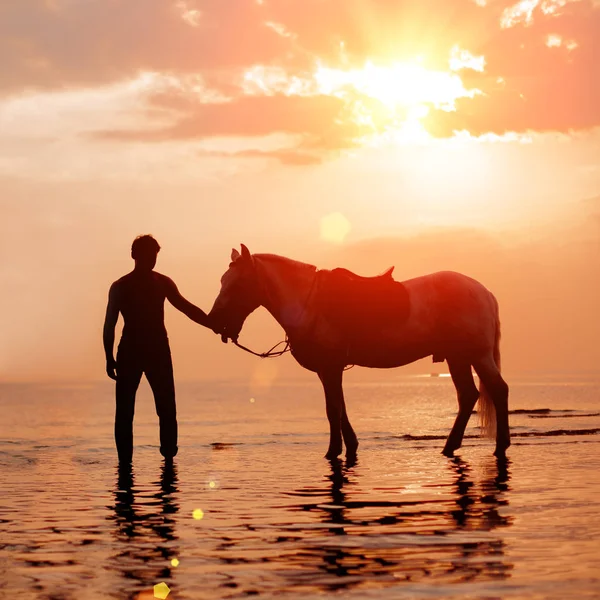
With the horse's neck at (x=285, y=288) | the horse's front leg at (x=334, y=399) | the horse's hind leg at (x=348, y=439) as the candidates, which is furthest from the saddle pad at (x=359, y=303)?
the horse's hind leg at (x=348, y=439)

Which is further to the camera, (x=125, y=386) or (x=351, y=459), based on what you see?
(x=351, y=459)

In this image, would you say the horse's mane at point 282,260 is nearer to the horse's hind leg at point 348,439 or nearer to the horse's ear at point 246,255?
the horse's ear at point 246,255

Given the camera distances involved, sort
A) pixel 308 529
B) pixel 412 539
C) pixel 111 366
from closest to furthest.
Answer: pixel 412 539, pixel 308 529, pixel 111 366

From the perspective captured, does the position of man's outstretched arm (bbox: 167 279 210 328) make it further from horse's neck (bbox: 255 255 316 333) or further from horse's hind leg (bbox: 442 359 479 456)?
horse's hind leg (bbox: 442 359 479 456)

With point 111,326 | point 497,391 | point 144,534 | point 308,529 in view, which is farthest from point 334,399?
point 144,534

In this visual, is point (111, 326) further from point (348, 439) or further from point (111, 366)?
point (348, 439)

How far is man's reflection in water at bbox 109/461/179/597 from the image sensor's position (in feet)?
19.8

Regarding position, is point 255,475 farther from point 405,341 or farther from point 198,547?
point 198,547

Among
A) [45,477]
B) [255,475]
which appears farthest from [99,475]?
[255,475]

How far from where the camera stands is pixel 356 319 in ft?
45.8

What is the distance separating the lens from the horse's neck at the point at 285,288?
1383 centimetres

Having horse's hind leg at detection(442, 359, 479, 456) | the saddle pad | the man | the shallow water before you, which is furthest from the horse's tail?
the man

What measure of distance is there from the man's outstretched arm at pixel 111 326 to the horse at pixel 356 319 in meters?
1.28

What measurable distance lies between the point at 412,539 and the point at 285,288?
7.06 metres
